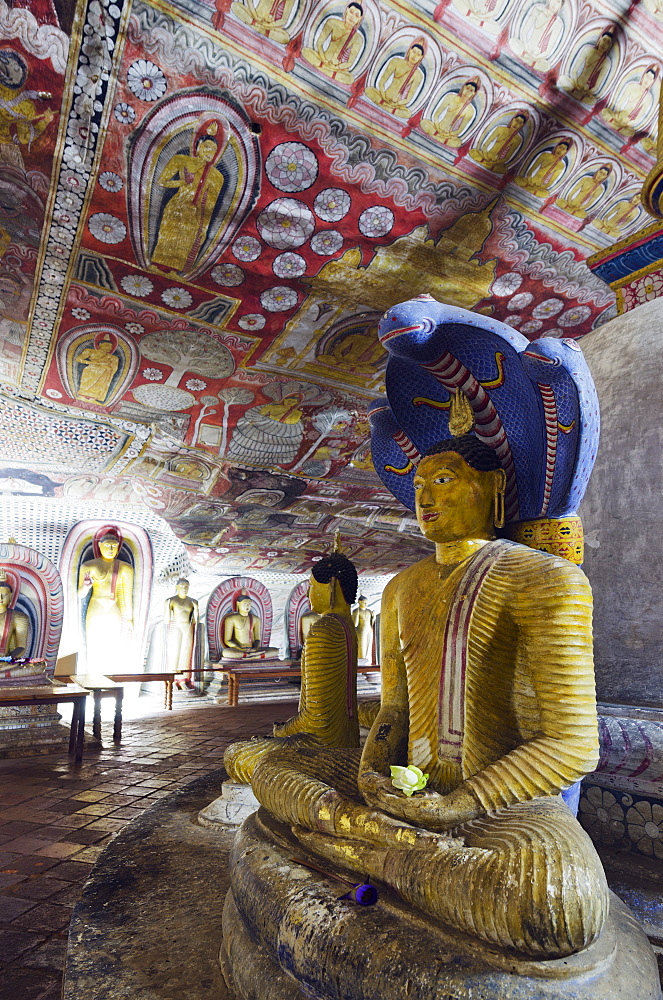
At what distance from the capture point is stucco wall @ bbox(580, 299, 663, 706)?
2.60 m

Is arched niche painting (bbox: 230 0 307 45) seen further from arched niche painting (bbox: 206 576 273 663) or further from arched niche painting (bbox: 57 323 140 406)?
arched niche painting (bbox: 206 576 273 663)

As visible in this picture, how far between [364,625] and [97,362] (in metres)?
10.7

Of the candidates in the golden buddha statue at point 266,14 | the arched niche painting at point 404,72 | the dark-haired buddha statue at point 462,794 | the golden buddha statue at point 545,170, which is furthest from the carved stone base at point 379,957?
the golden buddha statue at point 545,170

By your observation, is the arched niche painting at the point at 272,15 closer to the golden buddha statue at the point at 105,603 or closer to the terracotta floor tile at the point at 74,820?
the terracotta floor tile at the point at 74,820

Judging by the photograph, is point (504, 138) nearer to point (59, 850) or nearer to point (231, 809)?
point (231, 809)

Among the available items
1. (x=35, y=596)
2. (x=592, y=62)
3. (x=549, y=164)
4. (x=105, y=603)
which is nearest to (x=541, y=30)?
(x=592, y=62)

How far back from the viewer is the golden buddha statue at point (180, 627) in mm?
11477

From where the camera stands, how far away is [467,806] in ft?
4.87

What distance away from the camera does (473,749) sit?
1.70 metres

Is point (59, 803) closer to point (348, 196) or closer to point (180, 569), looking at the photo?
point (348, 196)

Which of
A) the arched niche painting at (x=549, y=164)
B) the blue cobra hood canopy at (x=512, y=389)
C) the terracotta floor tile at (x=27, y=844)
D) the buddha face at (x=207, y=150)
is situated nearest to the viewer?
the blue cobra hood canopy at (x=512, y=389)

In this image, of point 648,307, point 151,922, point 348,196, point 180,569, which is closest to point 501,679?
point 151,922

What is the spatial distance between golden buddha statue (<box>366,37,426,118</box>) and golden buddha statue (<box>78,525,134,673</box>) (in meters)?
8.40

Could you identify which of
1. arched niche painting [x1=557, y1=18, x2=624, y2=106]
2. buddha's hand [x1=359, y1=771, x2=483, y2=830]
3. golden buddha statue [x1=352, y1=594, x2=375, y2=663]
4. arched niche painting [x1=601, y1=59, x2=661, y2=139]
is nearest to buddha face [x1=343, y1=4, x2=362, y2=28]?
arched niche painting [x1=557, y1=18, x2=624, y2=106]
